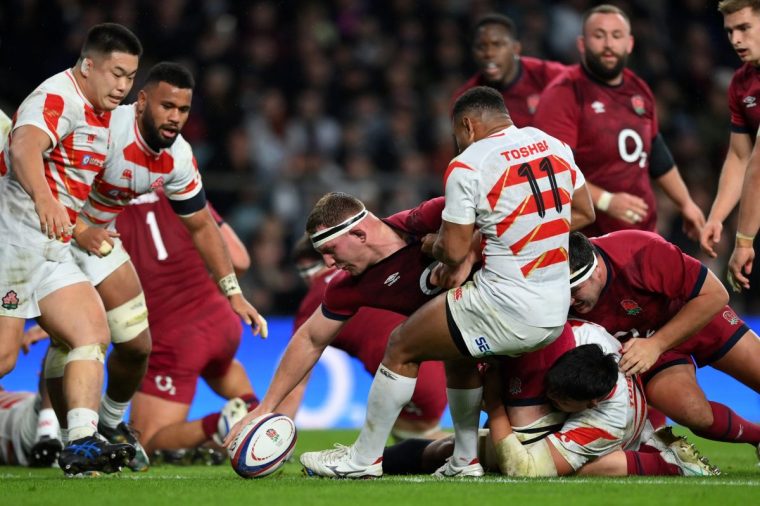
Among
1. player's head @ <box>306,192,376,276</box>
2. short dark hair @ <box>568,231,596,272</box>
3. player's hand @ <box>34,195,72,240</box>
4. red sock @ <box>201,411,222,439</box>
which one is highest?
player's hand @ <box>34,195,72,240</box>

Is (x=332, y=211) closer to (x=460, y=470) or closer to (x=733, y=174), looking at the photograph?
(x=460, y=470)

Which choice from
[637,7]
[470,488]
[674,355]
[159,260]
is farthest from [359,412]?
[637,7]

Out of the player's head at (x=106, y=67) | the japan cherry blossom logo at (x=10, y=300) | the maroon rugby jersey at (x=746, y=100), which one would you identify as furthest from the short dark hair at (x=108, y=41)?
the maroon rugby jersey at (x=746, y=100)

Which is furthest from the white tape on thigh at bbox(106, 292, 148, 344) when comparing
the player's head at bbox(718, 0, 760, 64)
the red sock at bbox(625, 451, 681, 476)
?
the player's head at bbox(718, 0, 760, 64)

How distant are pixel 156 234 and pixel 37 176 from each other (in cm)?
291

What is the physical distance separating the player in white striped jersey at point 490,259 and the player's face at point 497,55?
10.1 ft

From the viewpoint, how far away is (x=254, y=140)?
13781mm

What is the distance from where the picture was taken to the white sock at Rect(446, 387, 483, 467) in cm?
614

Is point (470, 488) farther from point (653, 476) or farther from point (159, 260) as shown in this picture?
point (159, 260)

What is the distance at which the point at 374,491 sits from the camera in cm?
530

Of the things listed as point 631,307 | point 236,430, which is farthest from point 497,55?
point 236,430

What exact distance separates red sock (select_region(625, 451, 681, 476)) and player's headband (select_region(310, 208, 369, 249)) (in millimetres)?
1841

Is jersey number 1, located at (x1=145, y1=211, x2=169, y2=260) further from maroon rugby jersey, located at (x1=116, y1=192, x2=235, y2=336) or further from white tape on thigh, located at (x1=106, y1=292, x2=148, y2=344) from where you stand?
white tape on thigh, located at (x1=106, y1=292, x2=148, y2=344)

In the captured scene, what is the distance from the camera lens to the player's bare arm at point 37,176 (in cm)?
568
